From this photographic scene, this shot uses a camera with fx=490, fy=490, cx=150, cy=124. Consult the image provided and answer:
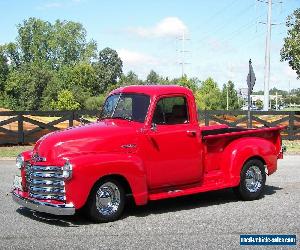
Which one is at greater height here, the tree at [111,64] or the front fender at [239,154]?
the tree at [111,64]

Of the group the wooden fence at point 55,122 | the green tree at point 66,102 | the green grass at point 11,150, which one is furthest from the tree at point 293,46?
the green tree at point 66,102

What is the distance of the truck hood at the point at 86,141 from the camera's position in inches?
291

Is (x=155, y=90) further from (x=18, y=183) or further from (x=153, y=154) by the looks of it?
(x=18, y=183)

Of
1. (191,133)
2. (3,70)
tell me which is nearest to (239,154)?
(191,133)

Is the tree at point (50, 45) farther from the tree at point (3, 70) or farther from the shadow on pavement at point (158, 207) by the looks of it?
the shadow on pavement at point (158, 207)

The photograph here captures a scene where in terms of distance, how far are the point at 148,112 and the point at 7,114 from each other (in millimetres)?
12942

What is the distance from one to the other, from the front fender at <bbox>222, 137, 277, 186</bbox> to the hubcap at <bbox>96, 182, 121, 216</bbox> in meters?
2.34

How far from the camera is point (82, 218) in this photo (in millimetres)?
7895

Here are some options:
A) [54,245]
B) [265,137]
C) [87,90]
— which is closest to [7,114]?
[265,137]

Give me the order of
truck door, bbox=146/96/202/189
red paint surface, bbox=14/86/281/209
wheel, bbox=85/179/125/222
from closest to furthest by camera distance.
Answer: red paint surface, bbox=14/86/281/209, wheel, bbox=85/179/125/222, truck door, bbox=146/96/202/189

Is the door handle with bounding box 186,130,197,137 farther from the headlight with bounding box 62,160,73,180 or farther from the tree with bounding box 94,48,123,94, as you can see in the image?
the tree with bounding box 94,48,123,94

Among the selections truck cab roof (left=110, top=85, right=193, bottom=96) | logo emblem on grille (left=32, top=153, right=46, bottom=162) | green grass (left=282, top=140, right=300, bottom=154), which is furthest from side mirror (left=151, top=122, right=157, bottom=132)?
green grass (left=282, top=140, right=300, bottom=154)

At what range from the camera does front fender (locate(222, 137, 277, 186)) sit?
8953 millimetres

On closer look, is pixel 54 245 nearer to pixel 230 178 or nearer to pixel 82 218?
pixel 82 218
